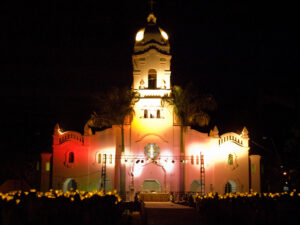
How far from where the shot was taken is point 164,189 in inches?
1476

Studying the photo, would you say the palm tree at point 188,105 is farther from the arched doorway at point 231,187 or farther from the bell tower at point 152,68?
the arched doorway at point 231,187

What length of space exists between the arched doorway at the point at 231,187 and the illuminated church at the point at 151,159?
0.10 metres

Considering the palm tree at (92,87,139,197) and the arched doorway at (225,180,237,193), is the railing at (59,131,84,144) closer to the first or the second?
the palm tree at (92,87,139,197)

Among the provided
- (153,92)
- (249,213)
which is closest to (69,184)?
(153,92)

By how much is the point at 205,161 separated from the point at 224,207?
15135 mm

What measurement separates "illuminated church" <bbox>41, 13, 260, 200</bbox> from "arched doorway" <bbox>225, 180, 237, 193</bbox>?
0.10 m

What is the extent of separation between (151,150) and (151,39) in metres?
9.63

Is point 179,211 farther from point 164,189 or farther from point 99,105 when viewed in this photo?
point 99,105

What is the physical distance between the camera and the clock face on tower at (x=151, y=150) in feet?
125

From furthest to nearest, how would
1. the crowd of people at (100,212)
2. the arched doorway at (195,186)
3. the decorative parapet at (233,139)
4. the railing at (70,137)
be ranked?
the arched doorway at (195,186)
the decorative parapet at (233,139)
the railing at (70,137)
the crowd of people at (100,212)

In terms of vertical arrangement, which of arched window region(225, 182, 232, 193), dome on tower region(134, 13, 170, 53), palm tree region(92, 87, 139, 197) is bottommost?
arched window region(225, 182, 232, 193)

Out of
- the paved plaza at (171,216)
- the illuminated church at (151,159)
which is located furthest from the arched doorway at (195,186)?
the paved plaza at (171,216)

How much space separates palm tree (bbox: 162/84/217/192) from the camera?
3834 cm

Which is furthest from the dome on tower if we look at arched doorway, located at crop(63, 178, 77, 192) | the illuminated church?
arched doorway, located at crop(63, 178, 77, 192)
